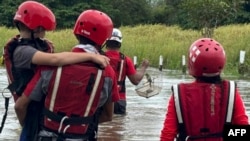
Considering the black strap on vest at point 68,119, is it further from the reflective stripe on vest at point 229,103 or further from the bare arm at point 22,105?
the reflective stripe on vest at point 229,103

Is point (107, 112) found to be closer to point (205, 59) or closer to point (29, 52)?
point (29, 52)

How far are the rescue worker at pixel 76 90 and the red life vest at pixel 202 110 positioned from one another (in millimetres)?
520

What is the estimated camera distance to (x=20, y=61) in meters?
5.07

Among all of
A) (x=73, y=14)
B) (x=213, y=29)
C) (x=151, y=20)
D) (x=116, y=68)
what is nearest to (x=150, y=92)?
(x=116, y=68)

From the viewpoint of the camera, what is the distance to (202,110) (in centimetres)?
478

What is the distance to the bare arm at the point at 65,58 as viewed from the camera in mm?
4824

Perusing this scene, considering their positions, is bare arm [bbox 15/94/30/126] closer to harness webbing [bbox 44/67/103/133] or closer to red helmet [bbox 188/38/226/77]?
harness webbing [bbox 44/67/103/133]

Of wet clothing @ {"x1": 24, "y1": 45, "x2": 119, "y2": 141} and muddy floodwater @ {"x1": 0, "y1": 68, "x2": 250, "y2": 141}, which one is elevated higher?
wet clothing @ {"x1": 24, "y1": 45, "x2": 119, "y2": 141}

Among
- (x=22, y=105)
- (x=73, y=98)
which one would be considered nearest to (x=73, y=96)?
(x=73, y=98)

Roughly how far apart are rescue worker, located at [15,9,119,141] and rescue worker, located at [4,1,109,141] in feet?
0.25

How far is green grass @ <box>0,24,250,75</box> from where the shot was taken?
3028 centimetres

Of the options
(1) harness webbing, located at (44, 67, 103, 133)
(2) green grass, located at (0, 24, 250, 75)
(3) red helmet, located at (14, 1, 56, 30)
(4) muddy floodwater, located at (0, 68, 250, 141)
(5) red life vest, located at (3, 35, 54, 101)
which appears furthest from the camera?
(2) green grass, located at (0, 24, 250, 75)

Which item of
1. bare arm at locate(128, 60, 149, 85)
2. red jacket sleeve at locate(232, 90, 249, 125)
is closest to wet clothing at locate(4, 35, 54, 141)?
red jacket sleeve at locate(232, 90, 249, 125)

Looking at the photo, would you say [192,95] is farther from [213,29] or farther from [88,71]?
[213,29]
